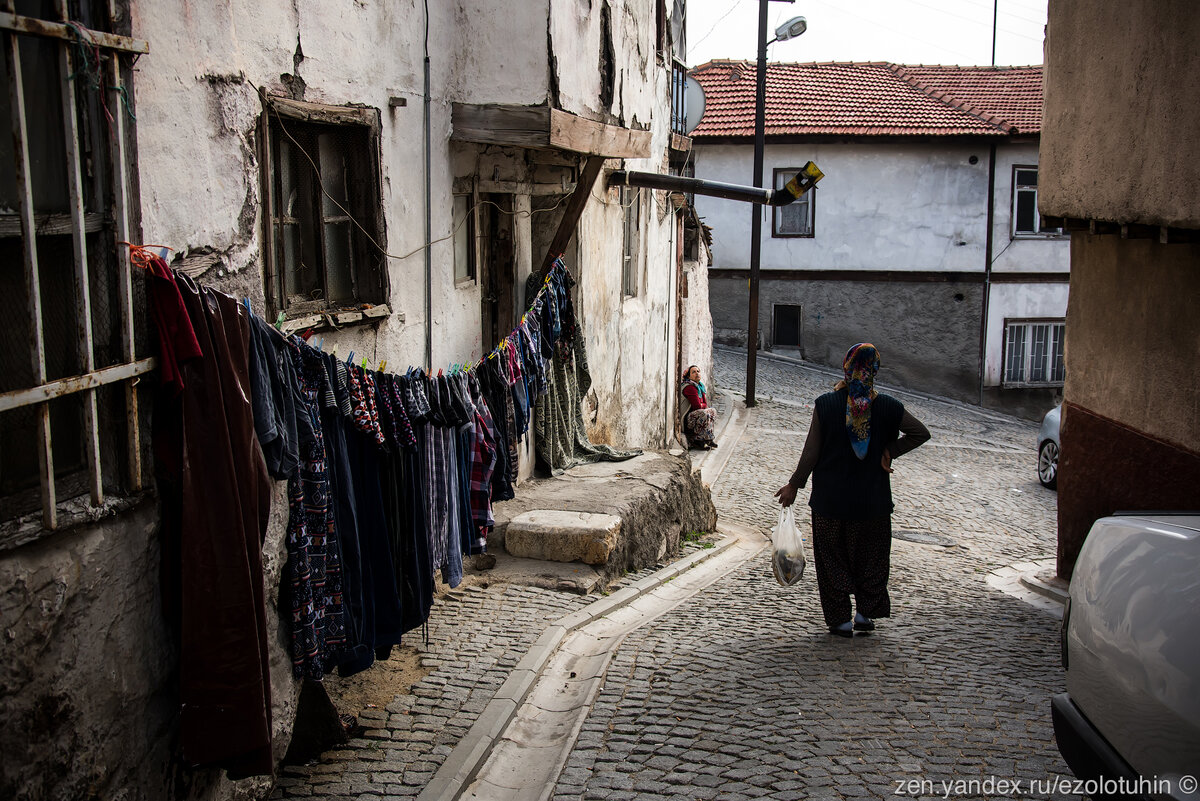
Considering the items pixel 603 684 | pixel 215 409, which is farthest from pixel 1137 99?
pixel 215 409

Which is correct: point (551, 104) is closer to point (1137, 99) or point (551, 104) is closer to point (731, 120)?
point (1137, 99)

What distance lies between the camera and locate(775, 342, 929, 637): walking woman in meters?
6.77

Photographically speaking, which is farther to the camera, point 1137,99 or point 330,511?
point 1137,99

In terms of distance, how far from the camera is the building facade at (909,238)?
80.8ft

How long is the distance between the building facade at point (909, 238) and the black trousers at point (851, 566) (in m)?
19.2

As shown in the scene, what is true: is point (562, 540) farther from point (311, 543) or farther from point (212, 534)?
point (212, 534)

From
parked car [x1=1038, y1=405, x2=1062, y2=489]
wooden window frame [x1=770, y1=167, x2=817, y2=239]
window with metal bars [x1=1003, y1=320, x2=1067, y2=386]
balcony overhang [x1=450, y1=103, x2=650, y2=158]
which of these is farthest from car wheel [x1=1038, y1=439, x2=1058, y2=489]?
wooden window frame [x1=770, y1=167, x2=817, y2=239]

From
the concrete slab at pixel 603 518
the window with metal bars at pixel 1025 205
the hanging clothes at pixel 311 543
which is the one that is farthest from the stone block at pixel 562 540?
the window with metal bars at pixel 1025 205

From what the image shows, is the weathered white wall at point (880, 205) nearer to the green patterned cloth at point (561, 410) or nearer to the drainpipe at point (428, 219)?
the green patterned cloth at point (561, 410)

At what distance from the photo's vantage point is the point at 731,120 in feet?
85.9

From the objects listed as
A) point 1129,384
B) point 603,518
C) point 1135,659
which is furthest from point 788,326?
point 1135,659

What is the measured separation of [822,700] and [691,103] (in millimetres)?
12770

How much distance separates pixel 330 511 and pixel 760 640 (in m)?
3.38

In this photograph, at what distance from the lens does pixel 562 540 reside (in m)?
7.91
